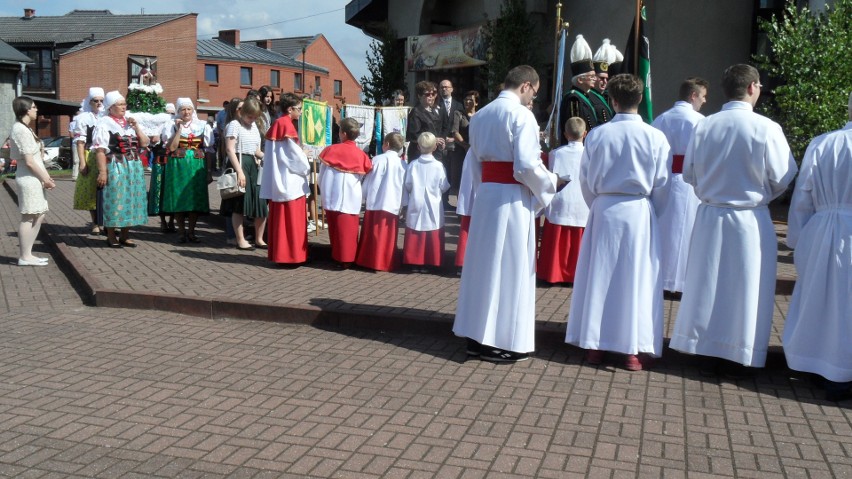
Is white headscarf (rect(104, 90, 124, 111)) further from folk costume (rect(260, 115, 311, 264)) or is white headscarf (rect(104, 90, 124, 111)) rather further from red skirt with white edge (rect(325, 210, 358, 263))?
red skirt with white edge (rect(325, 210, 358, 263))

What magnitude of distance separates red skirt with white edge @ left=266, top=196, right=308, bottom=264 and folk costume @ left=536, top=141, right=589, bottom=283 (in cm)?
276

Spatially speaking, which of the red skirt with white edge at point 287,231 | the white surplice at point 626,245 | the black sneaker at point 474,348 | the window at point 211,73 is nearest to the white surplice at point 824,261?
the white surplice at point 626,245

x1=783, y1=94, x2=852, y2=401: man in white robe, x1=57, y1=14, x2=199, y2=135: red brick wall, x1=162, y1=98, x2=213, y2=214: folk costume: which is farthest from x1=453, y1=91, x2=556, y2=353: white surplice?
x1=57, y1=14, x2=199, y2=135: red brick wall

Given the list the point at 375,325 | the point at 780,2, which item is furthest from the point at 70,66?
the point at 375,325

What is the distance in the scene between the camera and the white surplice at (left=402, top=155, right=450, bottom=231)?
998 cm

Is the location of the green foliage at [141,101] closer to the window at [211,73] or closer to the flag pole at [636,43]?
the flag pole at [636,43]

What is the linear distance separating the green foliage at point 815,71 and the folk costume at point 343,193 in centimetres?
588

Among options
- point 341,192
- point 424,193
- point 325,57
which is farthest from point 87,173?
point 325,57

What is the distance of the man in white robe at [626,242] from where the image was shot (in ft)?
20.8

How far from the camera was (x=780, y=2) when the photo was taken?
16422mm

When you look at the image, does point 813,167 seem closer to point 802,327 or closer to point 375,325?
point 802,327

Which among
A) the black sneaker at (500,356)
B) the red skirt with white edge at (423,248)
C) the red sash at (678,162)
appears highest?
the red sash at (678,162)

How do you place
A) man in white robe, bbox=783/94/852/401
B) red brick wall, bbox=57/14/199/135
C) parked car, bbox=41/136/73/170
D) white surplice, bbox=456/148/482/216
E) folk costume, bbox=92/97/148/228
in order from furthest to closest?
red brick wall, bbox=57/14/199/135 < parked car, bbox=41/136/73/170 < folk costume, bbox=92/97/148/228 < white surplice, bbox=456/148/482/216 < man in white robe, bbox=783/94/852/401

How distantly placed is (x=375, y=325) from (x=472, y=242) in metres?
1.39
